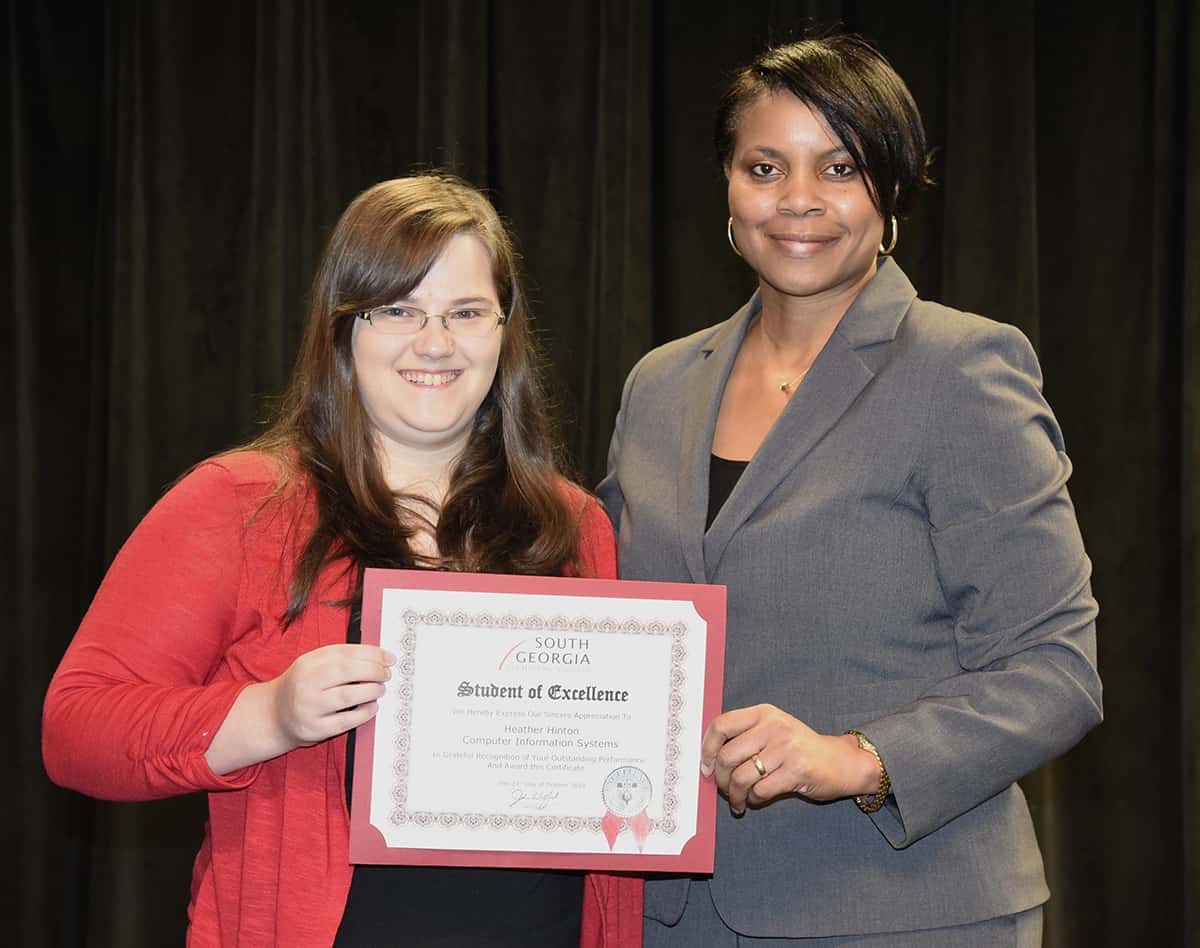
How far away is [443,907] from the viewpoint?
1665 millimetres

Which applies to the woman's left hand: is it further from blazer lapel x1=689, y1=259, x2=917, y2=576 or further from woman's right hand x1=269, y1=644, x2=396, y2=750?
woman's right hand x1=269, y1=644, x2=396, y2=750

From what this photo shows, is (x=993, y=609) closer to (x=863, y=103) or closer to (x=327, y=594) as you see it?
(x=863, y=103)

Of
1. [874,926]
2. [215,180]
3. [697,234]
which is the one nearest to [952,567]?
[874,926]

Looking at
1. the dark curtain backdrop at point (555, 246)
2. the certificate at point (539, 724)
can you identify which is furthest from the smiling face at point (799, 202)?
the dark curtain backdrop at point (555, 246)

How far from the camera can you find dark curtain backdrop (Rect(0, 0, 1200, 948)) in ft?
11.5

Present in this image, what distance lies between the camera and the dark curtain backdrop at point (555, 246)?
→ 138 inches

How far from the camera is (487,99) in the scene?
11.6ft

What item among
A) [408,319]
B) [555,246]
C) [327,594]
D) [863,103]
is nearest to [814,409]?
[863,103]

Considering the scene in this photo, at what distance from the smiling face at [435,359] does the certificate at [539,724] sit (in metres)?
0.29

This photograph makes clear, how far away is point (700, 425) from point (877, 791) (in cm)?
60

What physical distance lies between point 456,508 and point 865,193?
732 millimetres

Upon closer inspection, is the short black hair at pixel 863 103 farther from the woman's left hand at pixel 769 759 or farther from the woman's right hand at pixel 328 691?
the woman's right hand at pixel 328 691

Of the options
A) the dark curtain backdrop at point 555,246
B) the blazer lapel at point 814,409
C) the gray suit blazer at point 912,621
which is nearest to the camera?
the gray suit blazer at point 912,621

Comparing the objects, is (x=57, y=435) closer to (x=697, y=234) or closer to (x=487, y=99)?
(x=487, y=99)
